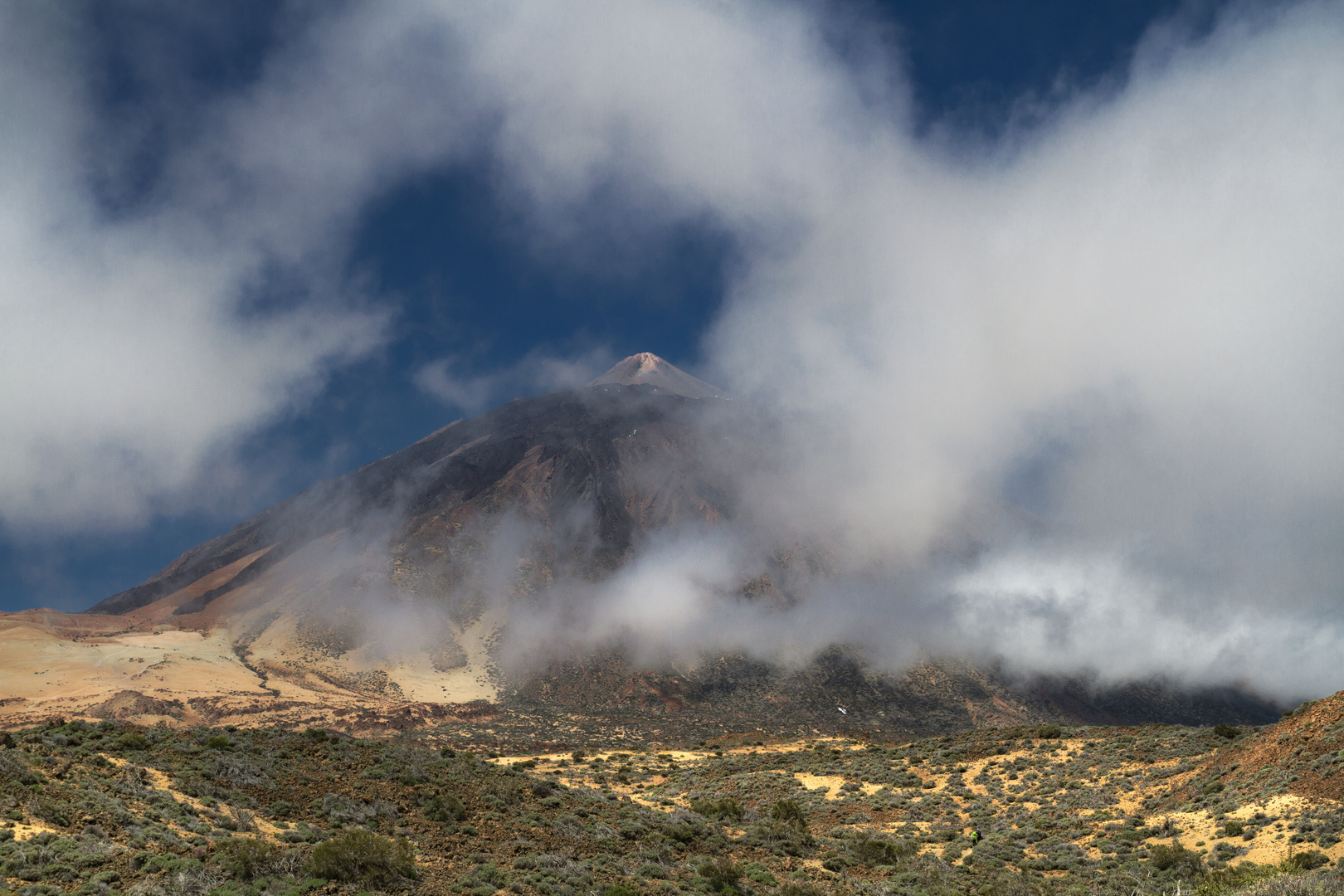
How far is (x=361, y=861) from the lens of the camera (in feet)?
48.1

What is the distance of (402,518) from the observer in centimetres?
12088

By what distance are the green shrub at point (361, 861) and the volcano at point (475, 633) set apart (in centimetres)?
4454

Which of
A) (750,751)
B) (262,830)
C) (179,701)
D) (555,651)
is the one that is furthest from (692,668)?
(262,830)

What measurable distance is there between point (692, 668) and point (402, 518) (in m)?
64.0

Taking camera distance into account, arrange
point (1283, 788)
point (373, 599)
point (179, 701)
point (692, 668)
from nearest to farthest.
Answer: point (1283, 788)
point (179, 701)
point (692, 668)
point (373, 599)

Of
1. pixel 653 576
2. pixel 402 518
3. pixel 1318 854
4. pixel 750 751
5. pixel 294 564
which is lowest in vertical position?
pixel 750 751

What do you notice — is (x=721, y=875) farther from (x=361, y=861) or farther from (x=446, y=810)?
(x=361, y=861)

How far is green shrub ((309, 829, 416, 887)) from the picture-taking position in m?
14.2

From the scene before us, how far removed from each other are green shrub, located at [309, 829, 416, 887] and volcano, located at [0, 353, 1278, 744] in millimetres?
44542

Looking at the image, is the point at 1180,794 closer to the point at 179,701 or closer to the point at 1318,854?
the point at 1318,854

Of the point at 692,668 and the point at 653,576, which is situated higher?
the point at 653,576

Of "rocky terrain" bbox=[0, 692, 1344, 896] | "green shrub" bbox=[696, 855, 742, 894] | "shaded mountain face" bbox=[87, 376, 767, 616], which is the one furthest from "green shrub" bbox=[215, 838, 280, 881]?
"shaded mountain face" bbox=[87, 376, 767, 616]

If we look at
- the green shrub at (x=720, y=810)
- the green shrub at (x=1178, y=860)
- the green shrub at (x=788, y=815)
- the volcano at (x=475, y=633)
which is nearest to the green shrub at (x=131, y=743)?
the green shrub at (x=720, y=810)

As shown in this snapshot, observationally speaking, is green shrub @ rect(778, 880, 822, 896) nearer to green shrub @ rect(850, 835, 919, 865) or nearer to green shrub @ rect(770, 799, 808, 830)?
green shrub @ rect(850, 835, 919, 865)
